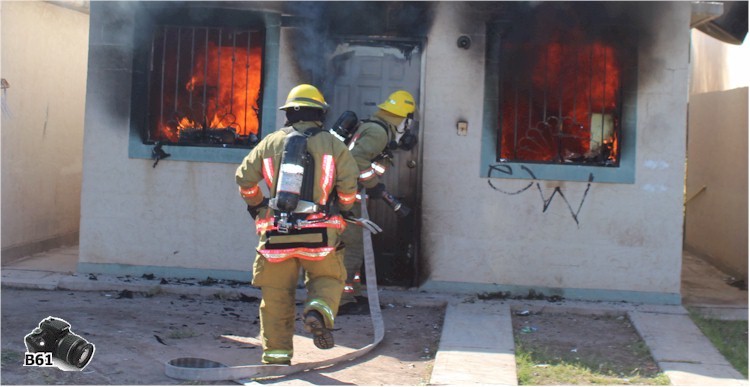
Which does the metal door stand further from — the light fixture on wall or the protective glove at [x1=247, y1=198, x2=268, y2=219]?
the protective glove at [x1=247, y1=198, x2=268, y2=219]

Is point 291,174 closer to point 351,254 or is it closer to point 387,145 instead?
point 387,145

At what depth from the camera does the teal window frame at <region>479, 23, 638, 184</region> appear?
8.29 m

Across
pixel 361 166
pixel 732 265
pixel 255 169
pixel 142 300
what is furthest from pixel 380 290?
pixel 732 265

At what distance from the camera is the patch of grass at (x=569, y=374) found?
5.86m

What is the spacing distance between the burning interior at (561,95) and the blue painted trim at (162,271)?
2882 mm

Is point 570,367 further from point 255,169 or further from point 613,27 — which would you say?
point 613,27

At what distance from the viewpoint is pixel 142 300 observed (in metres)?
8.16

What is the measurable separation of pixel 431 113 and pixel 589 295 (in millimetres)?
2317

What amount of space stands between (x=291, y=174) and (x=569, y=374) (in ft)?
7.73

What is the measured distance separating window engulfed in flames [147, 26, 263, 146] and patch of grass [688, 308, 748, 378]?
4.54 meters

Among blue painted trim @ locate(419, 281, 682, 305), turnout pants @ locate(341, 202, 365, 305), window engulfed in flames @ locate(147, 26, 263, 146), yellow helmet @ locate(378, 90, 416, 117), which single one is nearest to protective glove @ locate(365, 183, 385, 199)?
turnout pants @ locate(341, 202, 365, 305)

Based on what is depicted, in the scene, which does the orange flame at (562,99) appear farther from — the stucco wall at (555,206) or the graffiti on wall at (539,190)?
the stucco wall at (555,206)

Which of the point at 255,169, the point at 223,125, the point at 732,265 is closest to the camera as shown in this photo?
the point at 255,169

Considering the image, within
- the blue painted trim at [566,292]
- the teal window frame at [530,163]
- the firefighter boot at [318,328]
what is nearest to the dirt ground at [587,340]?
the blue painted trim at [566,292]
